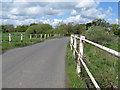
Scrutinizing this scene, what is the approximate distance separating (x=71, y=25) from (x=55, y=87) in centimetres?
6557

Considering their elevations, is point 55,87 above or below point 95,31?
below

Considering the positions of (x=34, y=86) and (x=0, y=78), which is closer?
(x=34, y=86)

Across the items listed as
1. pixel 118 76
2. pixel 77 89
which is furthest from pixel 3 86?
pixel 118 76

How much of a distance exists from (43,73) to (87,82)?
170cm

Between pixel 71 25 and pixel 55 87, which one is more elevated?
pixel 71 25

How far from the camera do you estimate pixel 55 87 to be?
135 inches

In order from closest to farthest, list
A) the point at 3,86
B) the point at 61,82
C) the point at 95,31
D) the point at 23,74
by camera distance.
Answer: the point at 3,86 → the point at 61,82 → the point at 23,74 → the point at 95,31

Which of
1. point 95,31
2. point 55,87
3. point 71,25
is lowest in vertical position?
point 55,87

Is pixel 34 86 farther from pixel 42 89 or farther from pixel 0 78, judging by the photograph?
pixel 0 78

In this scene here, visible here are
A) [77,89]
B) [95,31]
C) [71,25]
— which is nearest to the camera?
[77,89]

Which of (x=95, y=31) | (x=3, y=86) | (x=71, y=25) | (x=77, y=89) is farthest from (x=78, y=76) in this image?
(x=71, y=25)

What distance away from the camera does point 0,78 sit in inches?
154

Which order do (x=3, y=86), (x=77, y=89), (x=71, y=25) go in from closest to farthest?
(x=77, y=89), (x=3, y=86), (x=71, y=25)

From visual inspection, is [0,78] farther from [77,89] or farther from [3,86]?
[77,89]
